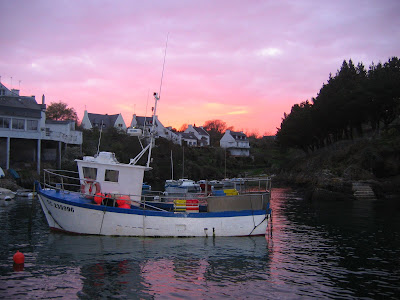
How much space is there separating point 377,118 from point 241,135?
59.2 metres

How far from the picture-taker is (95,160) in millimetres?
20469

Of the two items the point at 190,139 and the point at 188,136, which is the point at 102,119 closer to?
the point at 188,136

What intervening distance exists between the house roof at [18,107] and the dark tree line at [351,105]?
46552mm

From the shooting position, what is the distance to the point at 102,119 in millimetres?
94438

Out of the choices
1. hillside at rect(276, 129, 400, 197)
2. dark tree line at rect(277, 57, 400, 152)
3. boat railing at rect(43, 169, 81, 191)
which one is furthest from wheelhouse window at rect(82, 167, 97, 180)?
dark tree line at rect(277, 57, 400, 152)

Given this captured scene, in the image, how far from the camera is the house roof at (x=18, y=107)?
49688 millimetres

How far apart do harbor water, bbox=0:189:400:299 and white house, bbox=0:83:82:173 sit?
96.1 ft

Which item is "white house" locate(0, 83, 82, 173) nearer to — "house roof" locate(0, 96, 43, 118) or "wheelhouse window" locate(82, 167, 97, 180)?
"house roof" locate(0, 96, 43, 118)

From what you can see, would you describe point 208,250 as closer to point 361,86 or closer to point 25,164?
point 25,164

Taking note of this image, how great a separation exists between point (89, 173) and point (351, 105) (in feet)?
156

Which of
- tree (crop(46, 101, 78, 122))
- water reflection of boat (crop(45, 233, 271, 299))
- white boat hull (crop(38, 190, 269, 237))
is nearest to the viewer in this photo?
water reflection of boat (crop(45, 233, 271, 299))

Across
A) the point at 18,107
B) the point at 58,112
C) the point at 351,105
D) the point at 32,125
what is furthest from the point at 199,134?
the point at 18,107

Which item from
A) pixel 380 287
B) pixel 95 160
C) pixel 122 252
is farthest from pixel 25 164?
pixel 380 287

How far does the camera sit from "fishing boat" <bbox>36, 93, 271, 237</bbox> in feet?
62.4
